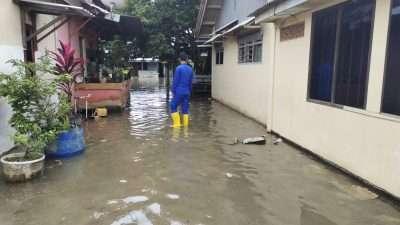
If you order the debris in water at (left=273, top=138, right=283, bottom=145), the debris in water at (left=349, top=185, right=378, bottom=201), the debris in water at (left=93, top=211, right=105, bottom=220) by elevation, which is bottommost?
the debris in water at (left=93, top=211, right=105, bottom=220)

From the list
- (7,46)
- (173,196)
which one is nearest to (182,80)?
(7,46)

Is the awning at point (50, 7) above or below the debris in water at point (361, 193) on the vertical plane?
above

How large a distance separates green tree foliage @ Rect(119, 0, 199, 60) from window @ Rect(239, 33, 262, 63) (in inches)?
221

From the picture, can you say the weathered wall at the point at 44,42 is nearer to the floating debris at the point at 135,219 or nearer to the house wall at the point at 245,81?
the floating debris at the point at 135,219

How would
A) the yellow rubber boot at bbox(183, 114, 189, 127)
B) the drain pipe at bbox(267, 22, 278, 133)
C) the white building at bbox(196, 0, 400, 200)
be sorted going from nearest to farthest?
the white building at bbox(196, 0, 400, 200)
the drain pipe at bbox(267, 22, 278, 133)
the yellow rubber boot at bbox(183, 114, 189, 127)

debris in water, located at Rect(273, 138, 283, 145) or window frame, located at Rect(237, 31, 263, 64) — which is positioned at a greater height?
window frame, located at Rect(237, 31, 263, 64)

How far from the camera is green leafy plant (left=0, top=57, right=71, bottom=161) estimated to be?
4.35m

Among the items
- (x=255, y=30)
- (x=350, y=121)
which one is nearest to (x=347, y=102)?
(x=350, y=121)

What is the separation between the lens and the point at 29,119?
4.59 metres

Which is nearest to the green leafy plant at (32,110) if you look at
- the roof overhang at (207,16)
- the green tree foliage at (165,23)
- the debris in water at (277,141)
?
the debris in water at (277,141)

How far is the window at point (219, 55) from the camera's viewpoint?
1402 cm

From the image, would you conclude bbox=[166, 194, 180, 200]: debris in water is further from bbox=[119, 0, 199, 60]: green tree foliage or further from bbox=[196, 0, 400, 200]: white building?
bbox=[119, 0, 199, 60]: green tree foliage

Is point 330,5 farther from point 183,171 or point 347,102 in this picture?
point 183,171

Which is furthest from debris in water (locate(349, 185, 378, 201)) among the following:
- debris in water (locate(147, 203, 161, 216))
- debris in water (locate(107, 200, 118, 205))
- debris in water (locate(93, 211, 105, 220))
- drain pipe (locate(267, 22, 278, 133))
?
drain pipe (locate(267, 22, 278, 133))
